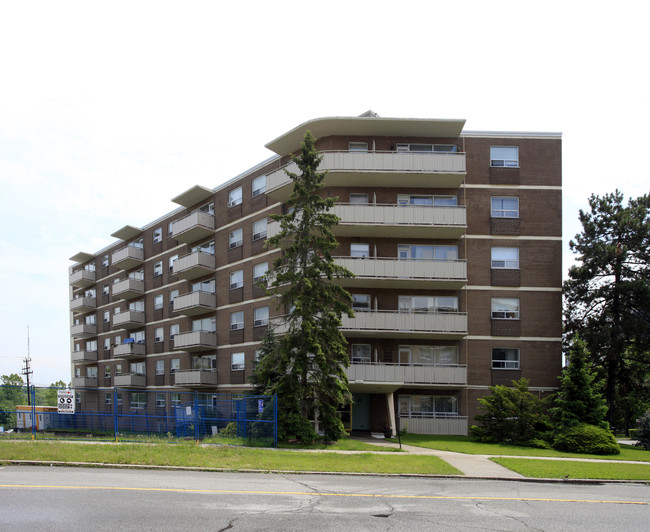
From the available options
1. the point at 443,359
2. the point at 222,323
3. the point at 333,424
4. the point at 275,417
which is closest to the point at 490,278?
the point at 443,359

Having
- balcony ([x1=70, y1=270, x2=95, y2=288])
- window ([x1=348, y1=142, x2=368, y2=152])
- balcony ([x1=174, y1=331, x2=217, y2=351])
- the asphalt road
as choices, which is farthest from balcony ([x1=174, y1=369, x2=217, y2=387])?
balcony ([x1=70, y1=270, x2=95, y2=288])

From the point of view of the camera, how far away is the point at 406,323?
27688 millimetres

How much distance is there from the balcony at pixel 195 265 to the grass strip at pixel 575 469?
25.9m

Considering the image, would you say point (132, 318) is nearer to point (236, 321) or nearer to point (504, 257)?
point (236, 321)

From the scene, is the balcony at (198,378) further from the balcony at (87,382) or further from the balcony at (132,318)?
the balcony at (87,382)

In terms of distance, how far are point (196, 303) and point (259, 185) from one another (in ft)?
31.8

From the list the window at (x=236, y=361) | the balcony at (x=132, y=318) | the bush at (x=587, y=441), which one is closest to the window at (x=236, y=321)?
the window at (x=236, y=361)

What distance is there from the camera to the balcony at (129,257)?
4875 cm

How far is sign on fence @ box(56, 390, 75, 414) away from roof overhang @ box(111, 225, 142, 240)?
3188 cm

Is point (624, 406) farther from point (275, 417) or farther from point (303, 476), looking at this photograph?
point (303, 476)

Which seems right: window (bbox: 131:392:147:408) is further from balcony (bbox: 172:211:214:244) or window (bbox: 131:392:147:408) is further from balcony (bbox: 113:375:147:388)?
balcony (bbox: 172:211:214:244)

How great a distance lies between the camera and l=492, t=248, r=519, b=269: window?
29625 millimetres

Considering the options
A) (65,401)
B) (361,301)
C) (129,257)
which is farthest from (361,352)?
(129,257)

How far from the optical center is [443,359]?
2917 cm
